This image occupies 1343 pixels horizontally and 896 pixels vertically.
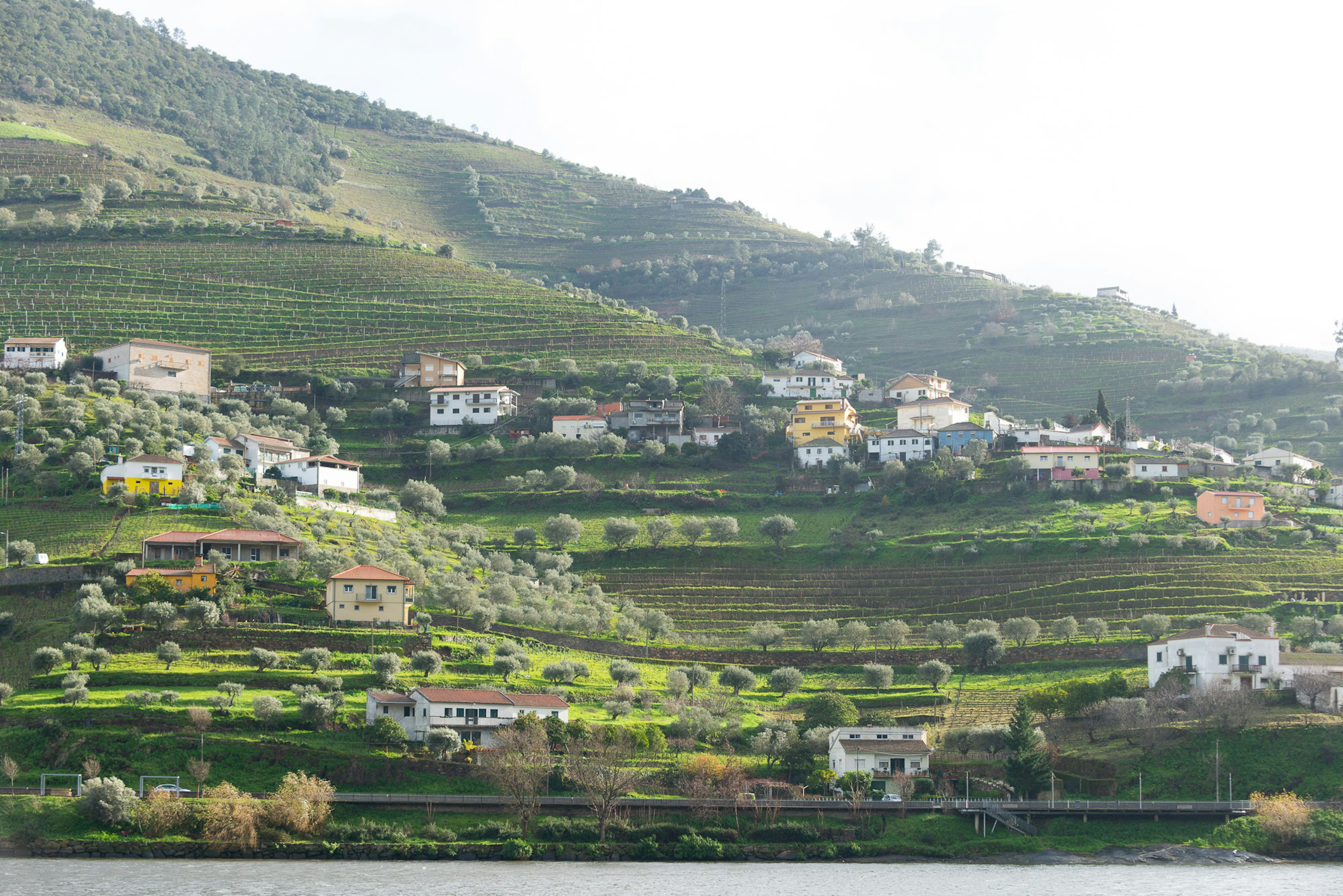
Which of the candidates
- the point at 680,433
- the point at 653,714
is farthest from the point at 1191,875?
the point at 680,433

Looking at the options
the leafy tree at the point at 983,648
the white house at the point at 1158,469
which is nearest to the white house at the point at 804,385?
the white house at the point at 1158,469

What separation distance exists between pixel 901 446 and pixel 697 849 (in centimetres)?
6155

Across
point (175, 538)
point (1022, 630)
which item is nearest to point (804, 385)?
point (1022, 630)

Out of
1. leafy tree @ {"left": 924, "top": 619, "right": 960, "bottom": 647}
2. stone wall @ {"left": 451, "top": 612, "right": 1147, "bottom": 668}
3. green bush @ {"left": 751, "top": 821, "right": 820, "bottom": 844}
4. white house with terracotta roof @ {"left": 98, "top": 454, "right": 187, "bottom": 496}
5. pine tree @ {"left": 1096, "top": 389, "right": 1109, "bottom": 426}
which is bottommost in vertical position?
green bush @ {"left": 751, "top": 821, "right": 820, "bottom": 844}

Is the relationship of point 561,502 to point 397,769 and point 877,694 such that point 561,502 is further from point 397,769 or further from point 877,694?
point 397,769

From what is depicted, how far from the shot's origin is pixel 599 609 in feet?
294

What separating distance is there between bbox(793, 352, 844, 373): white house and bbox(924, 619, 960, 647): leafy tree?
Answer: 188ft

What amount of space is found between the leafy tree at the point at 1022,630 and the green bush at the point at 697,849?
29.2 meters

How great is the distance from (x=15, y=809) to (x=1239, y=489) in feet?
272

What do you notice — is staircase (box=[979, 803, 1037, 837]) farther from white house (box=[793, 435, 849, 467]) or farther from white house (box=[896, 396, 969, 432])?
white house (box=[896, 396, 969, 432])

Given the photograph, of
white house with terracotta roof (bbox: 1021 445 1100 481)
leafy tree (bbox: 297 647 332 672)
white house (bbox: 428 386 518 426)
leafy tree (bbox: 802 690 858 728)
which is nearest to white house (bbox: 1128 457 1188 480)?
white house with terracotta roof (bbox: 1021 445 1100 481)

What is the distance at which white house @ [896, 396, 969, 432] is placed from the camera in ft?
405

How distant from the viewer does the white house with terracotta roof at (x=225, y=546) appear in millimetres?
78812

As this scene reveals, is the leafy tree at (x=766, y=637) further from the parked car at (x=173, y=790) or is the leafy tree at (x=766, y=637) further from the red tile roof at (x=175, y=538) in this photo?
the parked car at (x=173, y=790)
